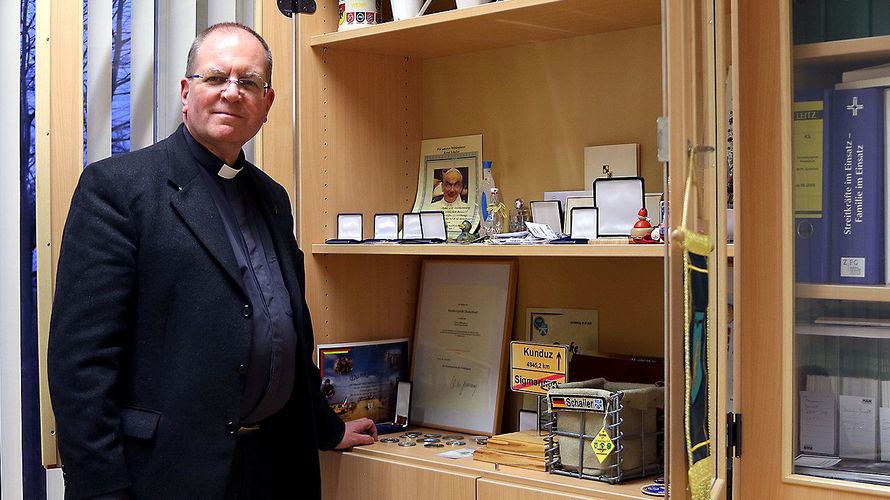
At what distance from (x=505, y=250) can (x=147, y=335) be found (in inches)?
30.3

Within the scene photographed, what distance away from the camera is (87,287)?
5.79ft

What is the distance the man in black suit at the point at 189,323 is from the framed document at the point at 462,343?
48 centimetres

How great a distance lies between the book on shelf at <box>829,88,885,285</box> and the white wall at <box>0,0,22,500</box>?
176 cm

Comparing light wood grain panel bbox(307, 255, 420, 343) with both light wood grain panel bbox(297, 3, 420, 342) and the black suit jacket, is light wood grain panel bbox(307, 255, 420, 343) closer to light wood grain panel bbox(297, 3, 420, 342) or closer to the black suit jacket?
light wood grain panel bbox(297, 3, 420, 342)

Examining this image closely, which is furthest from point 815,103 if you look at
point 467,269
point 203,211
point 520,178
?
point 203,211

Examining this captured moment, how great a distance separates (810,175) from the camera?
1.74 metres

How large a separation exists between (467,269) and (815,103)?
40.7 inches

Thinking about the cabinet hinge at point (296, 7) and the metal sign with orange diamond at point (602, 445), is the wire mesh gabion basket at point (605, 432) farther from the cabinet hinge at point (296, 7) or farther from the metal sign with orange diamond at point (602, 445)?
the cabinet hinge at point (296, 7)

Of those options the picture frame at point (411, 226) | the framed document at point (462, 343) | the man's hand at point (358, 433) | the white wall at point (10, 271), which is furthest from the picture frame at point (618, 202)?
the white wall at point (10, 271)

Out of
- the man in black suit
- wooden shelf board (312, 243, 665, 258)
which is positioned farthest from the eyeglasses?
wooden shelf board (312, 243, 665, 258)

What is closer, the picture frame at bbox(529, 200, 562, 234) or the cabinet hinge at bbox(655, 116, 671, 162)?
the cabinet hinge at bbox(655, 116, 671, 162)

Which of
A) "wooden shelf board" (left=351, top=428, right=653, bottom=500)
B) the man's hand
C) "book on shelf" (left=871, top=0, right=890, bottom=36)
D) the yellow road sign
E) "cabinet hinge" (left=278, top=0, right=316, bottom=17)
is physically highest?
"cabinet hinge" (left=278, top=0, right=316, bottom=17)

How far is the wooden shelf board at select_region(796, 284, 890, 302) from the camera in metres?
1.70

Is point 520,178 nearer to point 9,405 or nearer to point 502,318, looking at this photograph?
point 502,318
